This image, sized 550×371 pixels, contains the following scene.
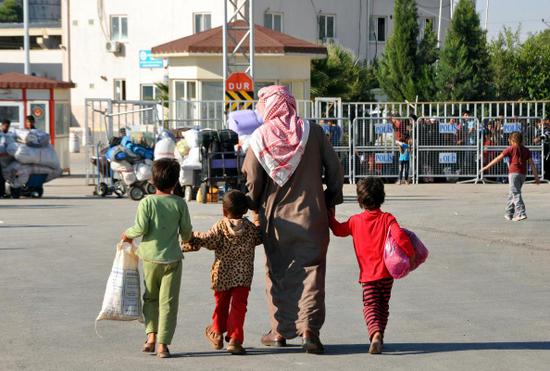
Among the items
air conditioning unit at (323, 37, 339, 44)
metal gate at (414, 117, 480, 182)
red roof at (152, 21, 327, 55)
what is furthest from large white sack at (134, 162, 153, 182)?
air conditioning unit at (323, 37, 339, 44)

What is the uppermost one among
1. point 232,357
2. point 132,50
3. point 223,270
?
point 132,50

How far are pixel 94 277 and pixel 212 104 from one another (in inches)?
823

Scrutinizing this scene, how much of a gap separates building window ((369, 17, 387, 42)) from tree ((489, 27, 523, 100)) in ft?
26.9

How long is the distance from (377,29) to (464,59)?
1901 centimetres

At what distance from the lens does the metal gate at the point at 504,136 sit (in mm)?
30578

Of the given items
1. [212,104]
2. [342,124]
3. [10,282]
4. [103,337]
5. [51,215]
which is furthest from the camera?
[212,104]

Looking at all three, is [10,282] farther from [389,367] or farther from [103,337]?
[389,367]

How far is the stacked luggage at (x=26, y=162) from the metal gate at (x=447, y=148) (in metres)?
9.70

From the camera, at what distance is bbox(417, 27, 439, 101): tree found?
146 ft

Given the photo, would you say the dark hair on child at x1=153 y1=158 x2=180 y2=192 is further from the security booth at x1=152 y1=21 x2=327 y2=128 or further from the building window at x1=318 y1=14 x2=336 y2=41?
the building window at x1=318 y1=14 x2=336 y2=41

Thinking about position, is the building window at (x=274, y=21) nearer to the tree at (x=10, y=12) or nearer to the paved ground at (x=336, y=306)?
the paved ground at (x=336, y=306)

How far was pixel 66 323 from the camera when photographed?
9.81 m

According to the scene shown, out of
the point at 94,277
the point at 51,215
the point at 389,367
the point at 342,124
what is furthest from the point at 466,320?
the point at 342,124

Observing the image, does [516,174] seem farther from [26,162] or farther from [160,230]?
[160,230]
